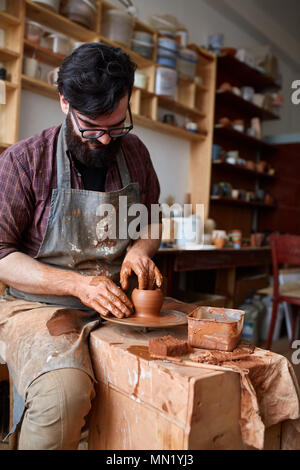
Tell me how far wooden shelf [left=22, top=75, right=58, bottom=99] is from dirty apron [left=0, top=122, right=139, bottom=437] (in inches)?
51.8

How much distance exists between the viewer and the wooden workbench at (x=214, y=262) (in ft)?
9.77

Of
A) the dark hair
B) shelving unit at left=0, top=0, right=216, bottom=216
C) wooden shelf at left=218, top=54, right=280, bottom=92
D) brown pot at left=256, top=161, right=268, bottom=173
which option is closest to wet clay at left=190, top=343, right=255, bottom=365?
the dark hair

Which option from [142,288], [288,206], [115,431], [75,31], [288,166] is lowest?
[115,431]

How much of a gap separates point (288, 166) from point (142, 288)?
4.45 meters

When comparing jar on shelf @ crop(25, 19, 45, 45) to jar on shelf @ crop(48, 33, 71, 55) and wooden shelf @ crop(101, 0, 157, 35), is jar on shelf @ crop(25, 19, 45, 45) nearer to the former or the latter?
jar on shelf @ crop(48, 33, 71, 55)

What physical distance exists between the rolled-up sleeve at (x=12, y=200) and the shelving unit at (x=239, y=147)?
3090 mm

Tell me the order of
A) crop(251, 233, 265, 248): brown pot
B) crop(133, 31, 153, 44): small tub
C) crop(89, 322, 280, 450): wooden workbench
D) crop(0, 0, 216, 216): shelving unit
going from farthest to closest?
crop(251, 233, 265, 248): brown pot → crop(133, 31, 153, 44): small tub → crop(0, 0, 216, 216): shelving unit → crop(89, 322, 280, 450): wooden workbench

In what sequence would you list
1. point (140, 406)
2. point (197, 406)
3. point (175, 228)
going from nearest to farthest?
point (197, 406), point (140, 406), point (175, 228)

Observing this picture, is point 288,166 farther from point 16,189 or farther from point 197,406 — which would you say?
point 197,406

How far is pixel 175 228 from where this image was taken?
3.44m

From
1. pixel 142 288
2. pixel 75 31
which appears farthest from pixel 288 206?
pixel 142 288

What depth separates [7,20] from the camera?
263 centimetres

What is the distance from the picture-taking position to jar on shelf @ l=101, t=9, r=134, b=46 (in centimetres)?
319

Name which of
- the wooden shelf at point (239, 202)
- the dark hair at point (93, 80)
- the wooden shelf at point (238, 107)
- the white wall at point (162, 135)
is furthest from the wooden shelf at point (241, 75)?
the dark hair at point (93, 80)
